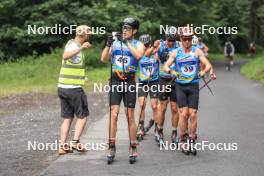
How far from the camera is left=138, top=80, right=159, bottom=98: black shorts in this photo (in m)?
11.6

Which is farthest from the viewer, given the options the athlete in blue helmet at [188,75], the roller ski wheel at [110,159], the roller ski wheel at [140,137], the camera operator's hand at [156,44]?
the roller ski wheel at [140,137]

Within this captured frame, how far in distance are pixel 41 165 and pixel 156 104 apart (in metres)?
3.43

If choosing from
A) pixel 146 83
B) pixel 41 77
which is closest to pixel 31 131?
pixel 146 83

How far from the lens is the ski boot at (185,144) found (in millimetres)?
9950

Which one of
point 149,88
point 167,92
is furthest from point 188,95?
point 149,88

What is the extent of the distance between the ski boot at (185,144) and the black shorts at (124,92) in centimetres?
120

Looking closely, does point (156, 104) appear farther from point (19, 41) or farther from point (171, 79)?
point (19, 41)

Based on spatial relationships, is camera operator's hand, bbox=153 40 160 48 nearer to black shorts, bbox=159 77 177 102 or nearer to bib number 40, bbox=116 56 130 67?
black shorts, bbox=159 77 177 102

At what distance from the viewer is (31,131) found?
1258cm

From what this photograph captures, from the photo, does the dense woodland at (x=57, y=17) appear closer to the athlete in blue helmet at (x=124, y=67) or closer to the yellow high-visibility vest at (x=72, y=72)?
the yellow high-visibility vest at (x=72, y=72)

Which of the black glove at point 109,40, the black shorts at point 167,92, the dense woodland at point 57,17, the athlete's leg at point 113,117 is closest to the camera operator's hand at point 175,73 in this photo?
the black shorts at point 167,92

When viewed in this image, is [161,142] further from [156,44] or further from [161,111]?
[156,44]

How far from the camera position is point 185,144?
1006cm

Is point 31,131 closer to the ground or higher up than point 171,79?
closer to the ground
